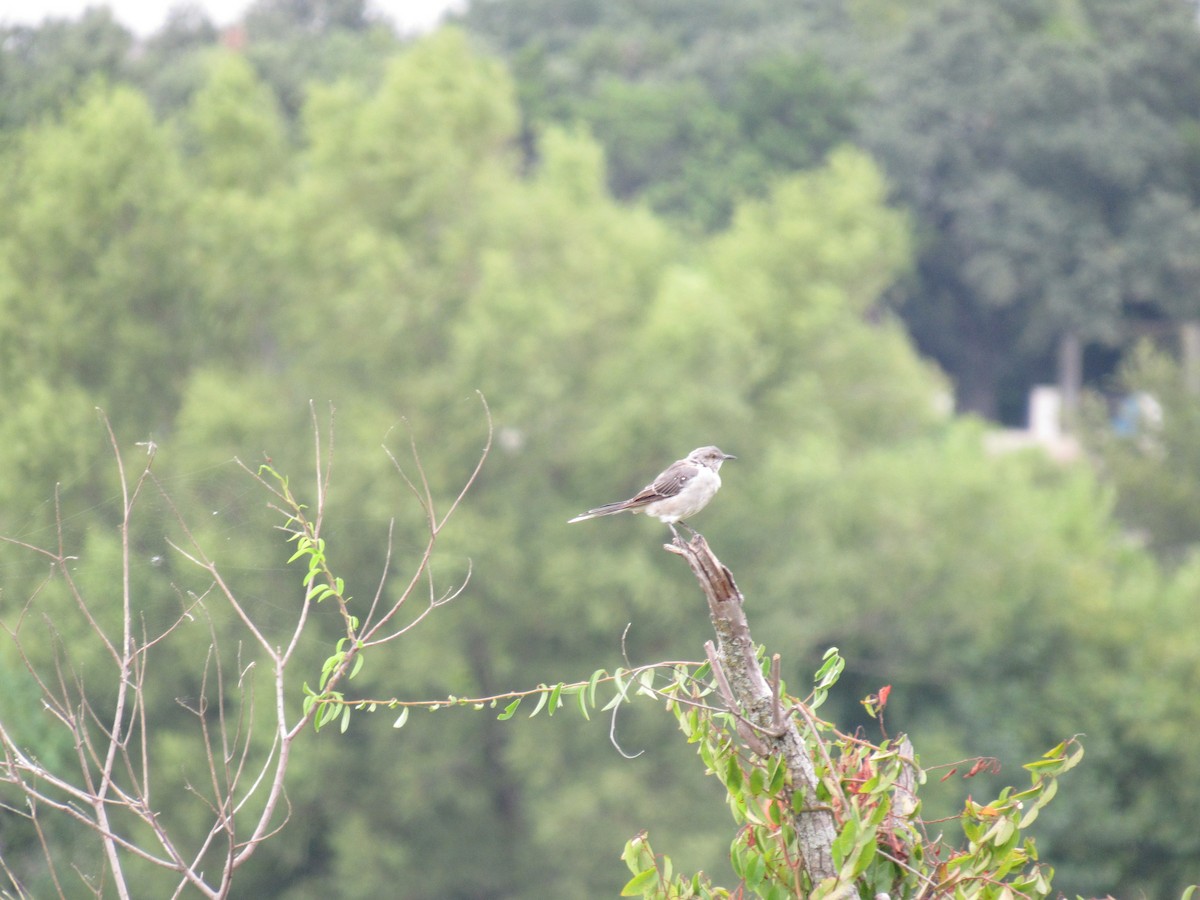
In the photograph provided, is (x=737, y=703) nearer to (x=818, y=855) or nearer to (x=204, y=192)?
(x=818, y=855)

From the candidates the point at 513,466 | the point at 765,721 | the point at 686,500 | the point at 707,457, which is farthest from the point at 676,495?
the point at 513,466

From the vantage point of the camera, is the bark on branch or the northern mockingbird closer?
the bark on branch

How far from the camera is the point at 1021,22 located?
49938 millimetres

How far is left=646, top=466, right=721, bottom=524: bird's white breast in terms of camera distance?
6.89m

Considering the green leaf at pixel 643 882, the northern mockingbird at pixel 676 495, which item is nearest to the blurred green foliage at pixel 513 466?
the northern mockingbird at pixel 676 495

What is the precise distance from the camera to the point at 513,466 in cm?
2114

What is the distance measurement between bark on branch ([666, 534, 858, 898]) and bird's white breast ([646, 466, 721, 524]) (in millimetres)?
3204

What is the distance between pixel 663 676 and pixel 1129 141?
151 ft

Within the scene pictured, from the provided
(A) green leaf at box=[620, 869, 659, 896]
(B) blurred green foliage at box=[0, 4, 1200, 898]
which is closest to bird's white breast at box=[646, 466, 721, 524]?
(A) green leaf at box=[620, 869, 659, 896]

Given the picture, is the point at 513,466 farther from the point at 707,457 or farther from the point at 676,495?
the point at 676,495

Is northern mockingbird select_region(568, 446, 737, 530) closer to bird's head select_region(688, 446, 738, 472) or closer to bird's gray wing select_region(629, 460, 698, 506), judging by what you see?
bird's gray wing select_region(629, 460, 698, 506)

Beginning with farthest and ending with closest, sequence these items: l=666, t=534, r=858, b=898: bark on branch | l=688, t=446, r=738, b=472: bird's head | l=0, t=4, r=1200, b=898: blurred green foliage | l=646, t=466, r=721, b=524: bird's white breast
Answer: l=0, t=4, r=1200, b=898: blurred green foliage, l=688, t=446, r=738, b=472: bird's head, l=646, t=466, r=721, b=524: bird's white breast, l=666, t=534, r=858, b=898: bark on branch

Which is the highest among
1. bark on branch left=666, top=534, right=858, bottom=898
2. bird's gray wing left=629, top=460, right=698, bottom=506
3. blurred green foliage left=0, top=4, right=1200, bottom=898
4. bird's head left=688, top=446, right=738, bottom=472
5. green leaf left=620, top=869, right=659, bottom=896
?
bark on branch left=666, top=534, right=858, bottom=898

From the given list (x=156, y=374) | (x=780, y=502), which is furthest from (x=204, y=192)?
(x=780, y=502)
